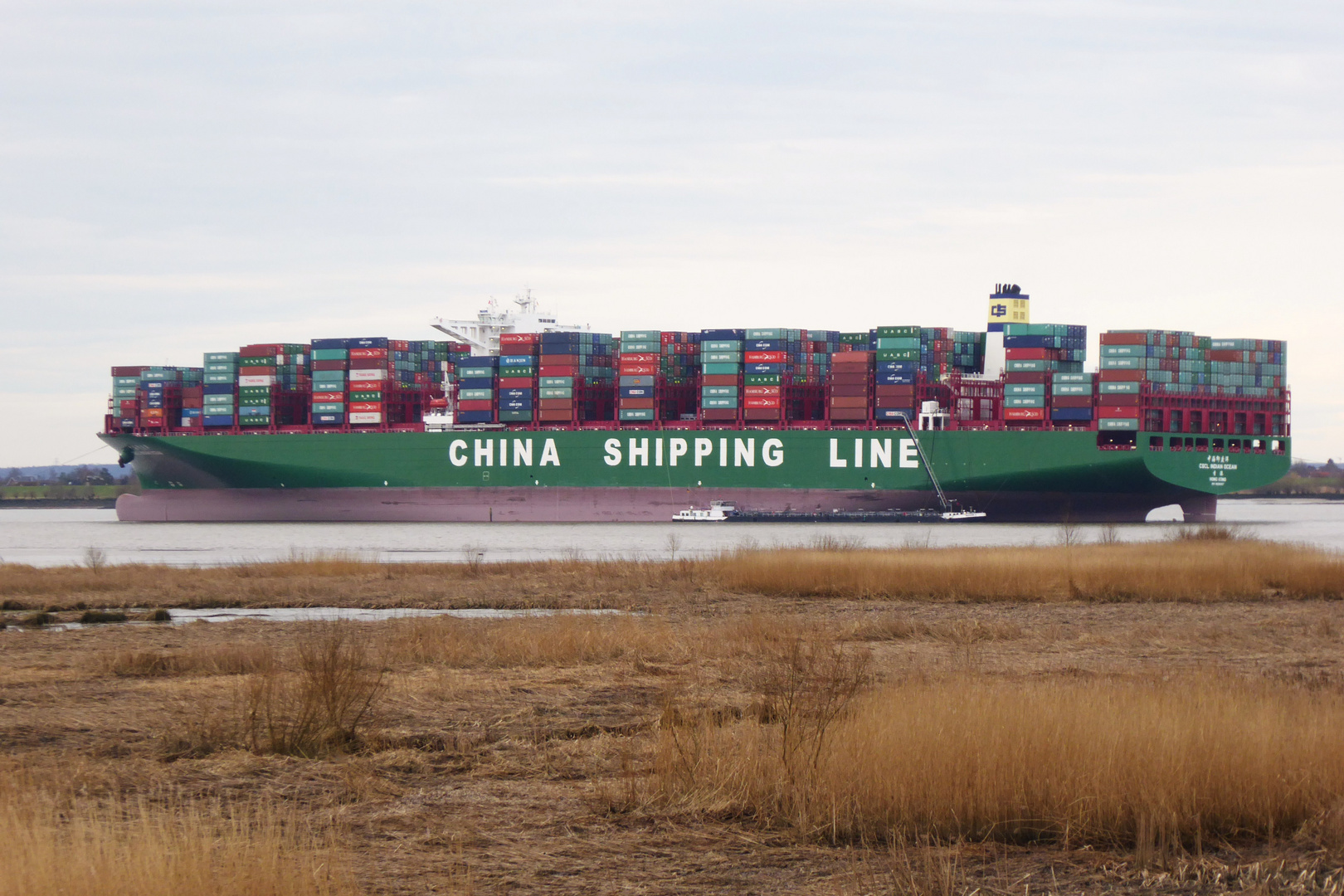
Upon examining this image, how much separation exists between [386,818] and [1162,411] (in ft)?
187

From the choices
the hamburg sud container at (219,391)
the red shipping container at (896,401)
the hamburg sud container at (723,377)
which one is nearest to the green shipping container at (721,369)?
the hamburg sud container at (723,377)

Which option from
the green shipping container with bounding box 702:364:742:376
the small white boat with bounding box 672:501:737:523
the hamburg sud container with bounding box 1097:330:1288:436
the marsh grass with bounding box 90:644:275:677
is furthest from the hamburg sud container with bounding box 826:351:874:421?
the marsh grass with bounding box 90:644:275:677

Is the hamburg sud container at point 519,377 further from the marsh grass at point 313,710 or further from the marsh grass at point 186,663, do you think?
the marsh grass at point 313,710

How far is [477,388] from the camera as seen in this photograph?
2734 inches

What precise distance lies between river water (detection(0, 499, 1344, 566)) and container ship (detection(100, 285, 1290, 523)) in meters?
1.55

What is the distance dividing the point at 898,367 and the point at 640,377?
42.6ft

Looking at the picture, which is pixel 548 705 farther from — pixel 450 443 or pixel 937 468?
pixel 450 443

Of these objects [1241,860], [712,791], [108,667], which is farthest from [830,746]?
[108,667]

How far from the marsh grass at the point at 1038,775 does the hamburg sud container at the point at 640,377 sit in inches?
2248

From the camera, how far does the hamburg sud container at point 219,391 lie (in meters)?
72.5

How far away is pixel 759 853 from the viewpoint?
7.30 meters

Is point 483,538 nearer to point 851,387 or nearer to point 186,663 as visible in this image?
point 851,387

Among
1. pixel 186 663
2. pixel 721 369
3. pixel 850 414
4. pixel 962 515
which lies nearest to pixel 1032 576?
pixel 186 663

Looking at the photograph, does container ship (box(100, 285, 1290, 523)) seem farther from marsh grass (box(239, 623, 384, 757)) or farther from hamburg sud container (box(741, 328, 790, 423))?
marsh grass (box(239, 623, 384, 757))
